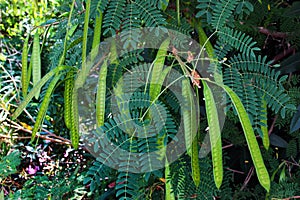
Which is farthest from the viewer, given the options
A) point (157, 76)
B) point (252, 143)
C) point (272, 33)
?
point (272, 33)

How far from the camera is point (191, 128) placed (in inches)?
25.4

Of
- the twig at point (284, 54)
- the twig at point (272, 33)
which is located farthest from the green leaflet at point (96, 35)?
the twig at point (284, 54)

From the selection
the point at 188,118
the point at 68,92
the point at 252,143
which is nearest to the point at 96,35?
the point at 68,92

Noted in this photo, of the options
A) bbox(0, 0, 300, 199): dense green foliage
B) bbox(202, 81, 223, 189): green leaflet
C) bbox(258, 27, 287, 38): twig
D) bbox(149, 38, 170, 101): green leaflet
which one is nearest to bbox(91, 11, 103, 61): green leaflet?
bbox(0, 0, 300, 199): dense green foliage

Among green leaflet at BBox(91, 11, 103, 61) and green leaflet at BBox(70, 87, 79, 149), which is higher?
green leaflet at BBox(91, 11, 103, 61)

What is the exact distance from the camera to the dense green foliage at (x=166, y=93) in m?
0.66

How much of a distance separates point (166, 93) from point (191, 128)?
0.72 ft

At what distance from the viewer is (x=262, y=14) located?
108 cm

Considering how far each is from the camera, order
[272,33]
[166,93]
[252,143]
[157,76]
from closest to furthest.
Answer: [252,143] < [157,76] < [166,93] < [272,33]

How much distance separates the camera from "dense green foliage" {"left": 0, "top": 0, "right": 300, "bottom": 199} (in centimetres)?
66

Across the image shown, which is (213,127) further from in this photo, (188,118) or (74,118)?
(74,118)

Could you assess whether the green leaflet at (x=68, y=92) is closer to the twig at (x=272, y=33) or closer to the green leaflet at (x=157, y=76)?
the green leaflet at (x=157, y=76)

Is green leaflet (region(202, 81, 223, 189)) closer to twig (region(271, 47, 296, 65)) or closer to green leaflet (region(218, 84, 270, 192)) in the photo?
green leaflet (region(218, 84, 270, 192))

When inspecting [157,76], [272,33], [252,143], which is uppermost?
[272,33]
